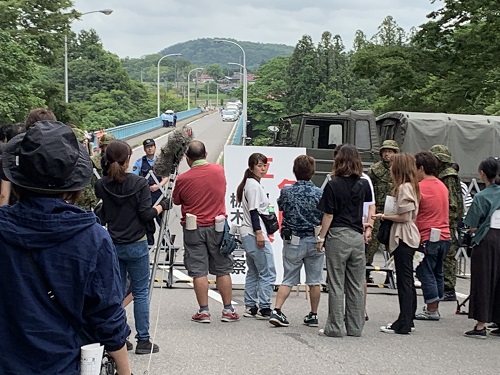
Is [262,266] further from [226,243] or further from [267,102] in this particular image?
[267,102]

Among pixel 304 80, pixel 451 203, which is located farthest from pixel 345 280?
pixel 304 80

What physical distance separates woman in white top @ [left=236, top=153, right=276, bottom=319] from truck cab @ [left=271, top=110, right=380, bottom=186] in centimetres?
730

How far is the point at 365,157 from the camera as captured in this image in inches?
616

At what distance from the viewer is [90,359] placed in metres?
2.63

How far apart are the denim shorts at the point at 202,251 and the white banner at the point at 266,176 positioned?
6.73 ft

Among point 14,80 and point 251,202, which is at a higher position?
point 14,80

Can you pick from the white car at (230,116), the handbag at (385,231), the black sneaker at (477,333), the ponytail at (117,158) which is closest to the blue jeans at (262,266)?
the handbag at (385,231)

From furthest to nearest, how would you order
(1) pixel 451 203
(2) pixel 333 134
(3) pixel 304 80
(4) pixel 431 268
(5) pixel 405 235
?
(3) pixel 304 80
(2) pixel 333 134
(1) pixel 451 203
(4) pixel 431 268
(5) pixel 405 235

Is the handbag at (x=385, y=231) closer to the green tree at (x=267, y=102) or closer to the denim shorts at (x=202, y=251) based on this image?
the denim shorts at (x=202, y=251)

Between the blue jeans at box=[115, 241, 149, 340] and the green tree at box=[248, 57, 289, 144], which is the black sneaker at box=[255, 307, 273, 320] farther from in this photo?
the green tree at box=[248, 57, 289, 144]

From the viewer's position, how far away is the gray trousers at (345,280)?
24.5 feet

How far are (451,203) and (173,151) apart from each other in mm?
4145

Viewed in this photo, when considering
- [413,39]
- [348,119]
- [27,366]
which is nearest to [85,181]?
[27,366]

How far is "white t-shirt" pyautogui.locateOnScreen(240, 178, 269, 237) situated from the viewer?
823 centimetres
